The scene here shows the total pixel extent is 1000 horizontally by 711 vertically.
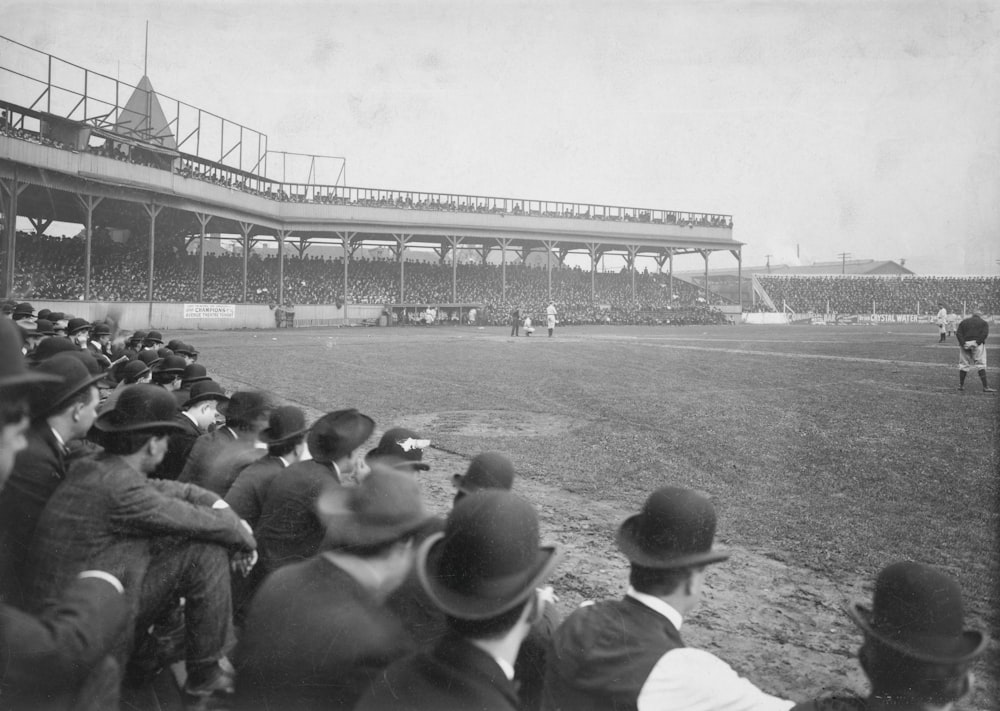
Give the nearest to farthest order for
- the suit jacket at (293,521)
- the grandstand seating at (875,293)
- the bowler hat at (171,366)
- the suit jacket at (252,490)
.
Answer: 1. the suit jacket at (293,521)
2. the suit jacket at (252,490)
3. the bowler hat at (171,366)
4. the grandstand seating at (875,293)

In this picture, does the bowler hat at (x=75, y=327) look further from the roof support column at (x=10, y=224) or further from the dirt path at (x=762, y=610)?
the roof support column at (x=10, y=224)

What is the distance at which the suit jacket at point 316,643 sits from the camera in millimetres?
1984

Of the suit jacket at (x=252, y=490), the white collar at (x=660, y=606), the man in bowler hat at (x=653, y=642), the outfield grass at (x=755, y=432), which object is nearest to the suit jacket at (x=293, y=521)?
the suit jacket at (x=252, y=490)

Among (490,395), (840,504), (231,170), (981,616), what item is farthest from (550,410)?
(231,170)

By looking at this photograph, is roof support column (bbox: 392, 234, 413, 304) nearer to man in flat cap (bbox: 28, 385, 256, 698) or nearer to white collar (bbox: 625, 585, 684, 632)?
man in flat cap (bbox: 28, 385, 256, 698)

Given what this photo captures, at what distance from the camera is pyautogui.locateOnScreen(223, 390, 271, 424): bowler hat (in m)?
4.30

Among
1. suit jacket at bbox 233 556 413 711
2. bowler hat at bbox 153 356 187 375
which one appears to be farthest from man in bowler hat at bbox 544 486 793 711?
bowler hat at bbox 153 356 187 375

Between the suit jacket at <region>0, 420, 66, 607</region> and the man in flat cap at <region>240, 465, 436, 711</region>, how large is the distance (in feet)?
3.74

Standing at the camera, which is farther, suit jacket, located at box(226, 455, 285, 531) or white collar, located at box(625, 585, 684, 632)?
suit jacket, located at box(226, 455, 285, 531)

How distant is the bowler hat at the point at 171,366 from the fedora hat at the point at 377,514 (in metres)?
4.50

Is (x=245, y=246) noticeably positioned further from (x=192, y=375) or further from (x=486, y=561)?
(x=486, y=561)

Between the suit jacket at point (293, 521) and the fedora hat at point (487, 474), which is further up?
the fedora hat at point (487, 474)

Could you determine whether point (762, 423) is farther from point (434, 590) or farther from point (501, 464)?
point (434, 590)

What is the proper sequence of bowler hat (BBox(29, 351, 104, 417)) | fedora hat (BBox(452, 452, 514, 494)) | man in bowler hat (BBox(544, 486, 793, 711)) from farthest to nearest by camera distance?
fedora hat (BBox(452, 452, 514, 494)) → bowler hat (BBox(29, 351, 104, 417)) → man in bowler hat (BBox(544, 486, 793, 711))
